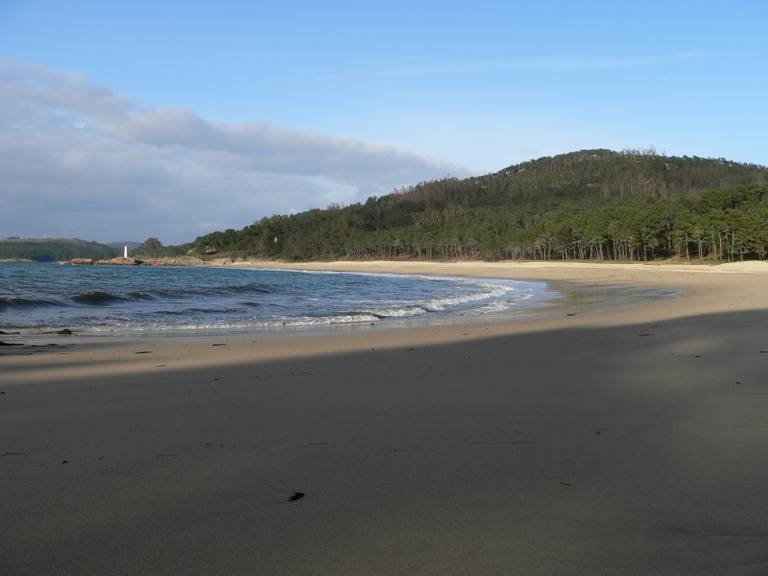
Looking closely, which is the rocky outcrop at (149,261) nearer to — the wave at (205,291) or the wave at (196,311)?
the wave at (205,291)

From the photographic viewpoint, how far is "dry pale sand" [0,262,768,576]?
8.20 feet

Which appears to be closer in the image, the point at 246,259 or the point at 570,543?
the point at 570,543

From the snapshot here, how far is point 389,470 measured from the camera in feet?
11.4

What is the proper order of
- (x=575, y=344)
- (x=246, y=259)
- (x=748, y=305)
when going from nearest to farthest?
1. (x=575, y=344)
2. (x=748, y=305)
3. (x=246, y=259)

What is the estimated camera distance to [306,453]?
3.83 metres

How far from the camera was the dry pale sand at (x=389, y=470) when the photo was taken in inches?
98.3

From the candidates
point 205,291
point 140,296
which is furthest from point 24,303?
point 205,291

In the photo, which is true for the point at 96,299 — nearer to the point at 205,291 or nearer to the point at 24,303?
the point at 24,303

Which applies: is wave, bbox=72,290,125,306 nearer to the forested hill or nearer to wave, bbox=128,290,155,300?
wave, bbox=128,290,155,300

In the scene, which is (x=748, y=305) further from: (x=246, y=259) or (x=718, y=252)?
(x=246, y=259)

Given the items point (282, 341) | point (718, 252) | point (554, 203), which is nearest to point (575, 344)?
point (282, 341)

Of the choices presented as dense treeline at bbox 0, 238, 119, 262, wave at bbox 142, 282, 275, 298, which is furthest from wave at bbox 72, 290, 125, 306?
dense treeline at bbox 0, 238, 119, 262

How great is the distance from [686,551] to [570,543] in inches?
18.4

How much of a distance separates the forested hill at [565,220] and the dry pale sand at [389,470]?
2565 inches
